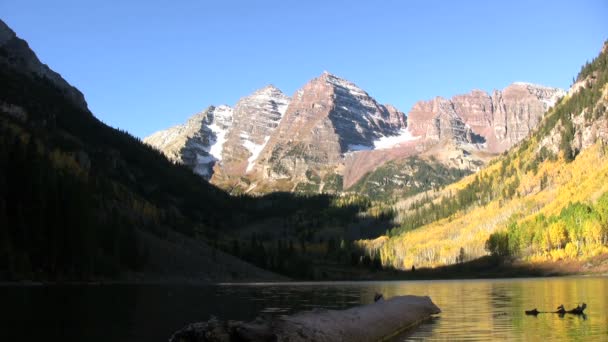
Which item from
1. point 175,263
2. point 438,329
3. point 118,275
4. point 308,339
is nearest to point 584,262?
point 175,263

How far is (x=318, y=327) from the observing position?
24547 millimetres

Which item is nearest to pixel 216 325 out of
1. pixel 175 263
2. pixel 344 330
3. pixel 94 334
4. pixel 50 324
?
A: pixel 344 330

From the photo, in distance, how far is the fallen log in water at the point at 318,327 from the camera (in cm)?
2056

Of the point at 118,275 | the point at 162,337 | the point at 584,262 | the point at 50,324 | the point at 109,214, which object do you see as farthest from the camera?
the point at 584,262

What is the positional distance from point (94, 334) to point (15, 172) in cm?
10886

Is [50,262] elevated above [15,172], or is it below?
below

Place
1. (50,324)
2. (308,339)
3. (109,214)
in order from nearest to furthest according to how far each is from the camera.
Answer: (308,339) → (50,324) → (109,214)

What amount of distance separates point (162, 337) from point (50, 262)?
104 metres

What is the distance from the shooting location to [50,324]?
133 ft

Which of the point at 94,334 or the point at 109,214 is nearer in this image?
the point at 94,334

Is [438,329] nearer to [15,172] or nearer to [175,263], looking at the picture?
[15,172]

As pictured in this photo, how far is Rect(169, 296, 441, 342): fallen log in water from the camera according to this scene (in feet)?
67.5

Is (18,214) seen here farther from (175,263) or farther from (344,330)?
(344,330)

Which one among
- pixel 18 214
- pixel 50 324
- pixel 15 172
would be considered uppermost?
pixel 15 172
